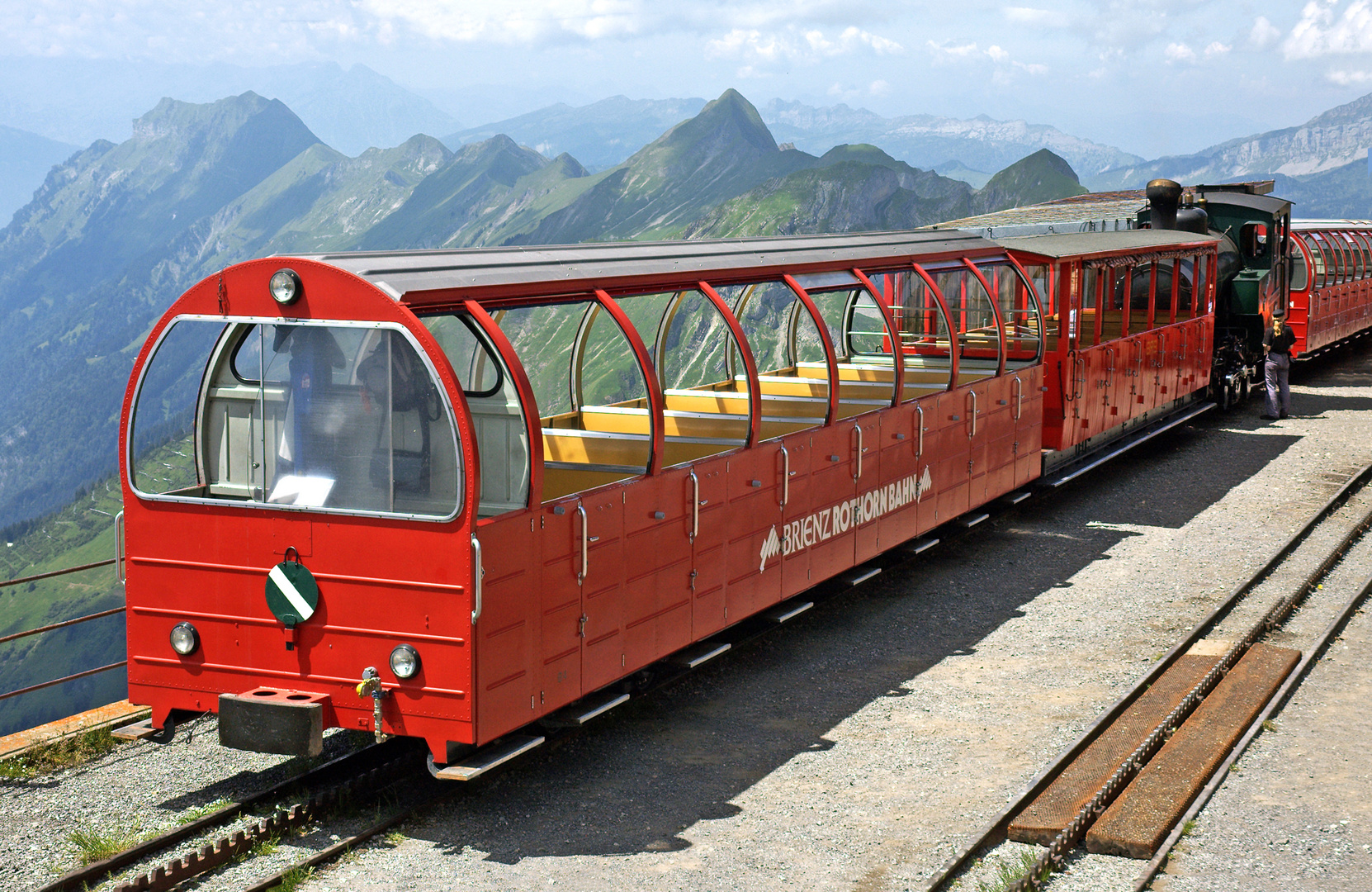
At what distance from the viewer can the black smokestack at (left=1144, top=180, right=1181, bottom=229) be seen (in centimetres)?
2298

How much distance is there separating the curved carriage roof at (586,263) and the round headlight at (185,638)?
215 centimetres

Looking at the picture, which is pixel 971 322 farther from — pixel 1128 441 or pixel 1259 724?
pixel 1259 724

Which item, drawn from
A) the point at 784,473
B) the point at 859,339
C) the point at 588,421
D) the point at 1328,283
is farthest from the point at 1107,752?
the point at 1328,283

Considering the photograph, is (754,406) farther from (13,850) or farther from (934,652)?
(13,850)

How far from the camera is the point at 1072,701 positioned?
941cm

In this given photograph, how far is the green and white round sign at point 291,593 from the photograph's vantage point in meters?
7.04

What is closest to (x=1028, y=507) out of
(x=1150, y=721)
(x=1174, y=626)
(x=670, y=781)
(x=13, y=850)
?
(x=1174, y=626)

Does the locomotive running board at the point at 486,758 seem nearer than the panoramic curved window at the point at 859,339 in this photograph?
Yes

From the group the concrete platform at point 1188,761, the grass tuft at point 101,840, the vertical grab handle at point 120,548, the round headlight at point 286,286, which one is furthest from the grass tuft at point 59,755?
the concrete platform at point 1188,761

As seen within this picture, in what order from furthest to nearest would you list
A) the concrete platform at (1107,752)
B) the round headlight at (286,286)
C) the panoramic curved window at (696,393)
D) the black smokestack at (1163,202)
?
the black smokestack at (1163,202), the panoramic curved window at (696,393), the concrete platform at (1107,752), the round headlight at (286,286)

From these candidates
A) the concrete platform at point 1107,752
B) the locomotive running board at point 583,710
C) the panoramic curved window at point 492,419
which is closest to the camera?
the concrete platform at point 1107,752

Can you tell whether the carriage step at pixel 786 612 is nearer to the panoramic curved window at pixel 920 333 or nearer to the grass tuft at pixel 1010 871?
the grass tuft at pixel 1010 871

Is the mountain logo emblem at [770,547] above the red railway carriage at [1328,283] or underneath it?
underneath

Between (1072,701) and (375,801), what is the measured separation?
4.89 meters
